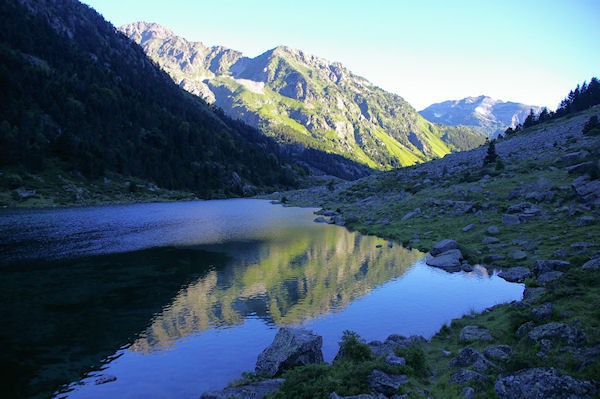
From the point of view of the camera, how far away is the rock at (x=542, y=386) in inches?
374

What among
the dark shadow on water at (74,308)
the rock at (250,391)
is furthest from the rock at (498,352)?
the dark shadow on water at (74,308)

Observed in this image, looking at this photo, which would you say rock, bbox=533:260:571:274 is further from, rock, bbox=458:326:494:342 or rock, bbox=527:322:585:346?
rock, bbox=527:322:585:346

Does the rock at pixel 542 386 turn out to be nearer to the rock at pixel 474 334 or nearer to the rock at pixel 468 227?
the rock at pixel 474 334

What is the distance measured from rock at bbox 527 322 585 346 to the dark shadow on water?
21424mm

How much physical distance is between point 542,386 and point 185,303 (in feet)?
76.2

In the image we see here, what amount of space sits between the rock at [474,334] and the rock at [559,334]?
85.4 inches

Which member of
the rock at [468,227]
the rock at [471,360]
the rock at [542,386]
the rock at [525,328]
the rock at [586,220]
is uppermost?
the rock at [586,220]

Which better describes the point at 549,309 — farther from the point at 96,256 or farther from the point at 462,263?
the point at 96,256

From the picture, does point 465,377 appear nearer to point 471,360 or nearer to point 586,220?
point 471,360

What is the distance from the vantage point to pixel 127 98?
598ft

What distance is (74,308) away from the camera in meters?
24.4

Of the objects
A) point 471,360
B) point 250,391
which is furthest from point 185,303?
point 471,360

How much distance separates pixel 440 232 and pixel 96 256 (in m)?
46.5

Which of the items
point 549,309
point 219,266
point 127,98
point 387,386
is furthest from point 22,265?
point 127,98
